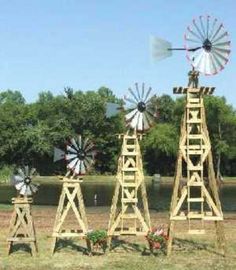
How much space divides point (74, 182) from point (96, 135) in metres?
75.8

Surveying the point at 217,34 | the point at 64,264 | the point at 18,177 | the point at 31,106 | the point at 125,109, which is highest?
the point at 31,106

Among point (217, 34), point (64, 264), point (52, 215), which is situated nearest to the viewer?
point (64, 264)

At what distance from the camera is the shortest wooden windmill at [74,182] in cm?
1898

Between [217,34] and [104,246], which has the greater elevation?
[217,34]

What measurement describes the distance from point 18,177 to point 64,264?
424 cm

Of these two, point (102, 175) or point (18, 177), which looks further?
point (102, 175)

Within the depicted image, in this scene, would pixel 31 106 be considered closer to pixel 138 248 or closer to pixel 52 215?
pixel 52 215

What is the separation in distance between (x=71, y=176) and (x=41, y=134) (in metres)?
74.2

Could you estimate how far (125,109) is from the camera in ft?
65.9

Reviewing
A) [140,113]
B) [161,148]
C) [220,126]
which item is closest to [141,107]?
[140,113]

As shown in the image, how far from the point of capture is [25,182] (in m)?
19.8

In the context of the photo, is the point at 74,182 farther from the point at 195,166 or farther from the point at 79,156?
the point at 195,166

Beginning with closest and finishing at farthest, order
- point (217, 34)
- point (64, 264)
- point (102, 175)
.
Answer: point (64, 264)
point (217, 34)
point (102, 175)

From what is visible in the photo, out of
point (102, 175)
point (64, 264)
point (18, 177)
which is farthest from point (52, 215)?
point (102, 175)
